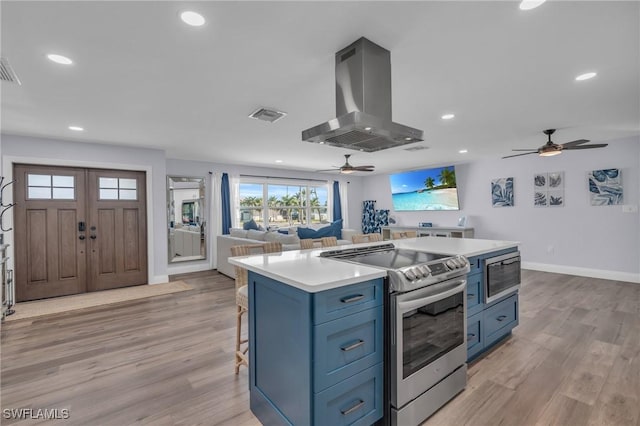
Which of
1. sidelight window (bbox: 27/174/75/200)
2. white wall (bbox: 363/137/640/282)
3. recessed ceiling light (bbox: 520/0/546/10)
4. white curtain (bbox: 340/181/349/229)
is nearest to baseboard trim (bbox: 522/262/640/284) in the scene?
white wall (bbox: 363/137/640/282)

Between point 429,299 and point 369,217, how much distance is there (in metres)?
7.53

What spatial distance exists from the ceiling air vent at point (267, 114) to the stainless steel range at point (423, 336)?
200 cm

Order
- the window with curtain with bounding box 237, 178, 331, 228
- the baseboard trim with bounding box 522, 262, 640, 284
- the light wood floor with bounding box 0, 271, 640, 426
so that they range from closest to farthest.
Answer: the light wood floor with bounding box 0, 271, 640, 426 < the baseboard trim with bounding box 522, 262, 640, 284 < the window with curtain with bounding box 237, 178, 331, 228

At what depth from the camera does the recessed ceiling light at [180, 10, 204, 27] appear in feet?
5.54

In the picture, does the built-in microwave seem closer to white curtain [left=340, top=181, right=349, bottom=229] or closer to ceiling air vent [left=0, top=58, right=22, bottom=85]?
ceiling air vent [left=0, top=58, right=22, bottom=85]

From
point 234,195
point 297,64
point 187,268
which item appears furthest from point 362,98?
point 187,268

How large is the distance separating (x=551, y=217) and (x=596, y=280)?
1.29 metres

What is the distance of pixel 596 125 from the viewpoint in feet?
13.4

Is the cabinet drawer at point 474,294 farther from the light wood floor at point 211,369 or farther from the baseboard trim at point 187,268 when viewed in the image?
the baseboard trim at point 187,268

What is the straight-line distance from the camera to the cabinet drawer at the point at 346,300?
1.41m

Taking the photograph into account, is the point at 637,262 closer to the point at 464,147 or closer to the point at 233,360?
the point at 464,147

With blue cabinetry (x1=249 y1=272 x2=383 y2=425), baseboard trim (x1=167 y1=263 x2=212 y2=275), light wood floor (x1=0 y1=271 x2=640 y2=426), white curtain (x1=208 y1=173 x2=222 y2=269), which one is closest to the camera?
blue cabinetry (x1=249 y1=272 x2=383 y2=425)

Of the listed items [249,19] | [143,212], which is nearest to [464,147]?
[249,19]

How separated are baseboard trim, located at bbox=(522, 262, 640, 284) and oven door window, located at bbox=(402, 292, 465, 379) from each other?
4.96m
